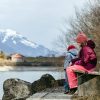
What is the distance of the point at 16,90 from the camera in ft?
54.5

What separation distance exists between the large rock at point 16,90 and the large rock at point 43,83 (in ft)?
0.77

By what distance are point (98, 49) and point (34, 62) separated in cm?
10395

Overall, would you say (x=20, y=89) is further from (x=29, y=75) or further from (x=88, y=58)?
(x=29, y=75)

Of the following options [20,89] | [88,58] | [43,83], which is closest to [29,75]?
[43,83]

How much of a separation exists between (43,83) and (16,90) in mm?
1609

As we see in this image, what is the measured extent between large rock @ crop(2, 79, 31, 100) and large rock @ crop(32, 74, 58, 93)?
236 mm

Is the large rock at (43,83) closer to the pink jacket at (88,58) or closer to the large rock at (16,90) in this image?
the large rock at (16,90)

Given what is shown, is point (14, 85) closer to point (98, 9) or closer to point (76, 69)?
point (76, 69)

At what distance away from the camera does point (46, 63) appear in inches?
4840

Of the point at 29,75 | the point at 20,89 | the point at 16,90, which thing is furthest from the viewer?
the point at 29,75

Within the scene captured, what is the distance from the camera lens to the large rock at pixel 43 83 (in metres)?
17.2

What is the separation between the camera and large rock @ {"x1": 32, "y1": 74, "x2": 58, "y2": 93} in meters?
17.2

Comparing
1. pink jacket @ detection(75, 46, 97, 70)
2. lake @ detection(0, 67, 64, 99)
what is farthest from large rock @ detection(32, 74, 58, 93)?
lake @ detection(0, 67, 64, 99)

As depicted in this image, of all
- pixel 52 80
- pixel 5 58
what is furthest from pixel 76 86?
pixel 5 58
